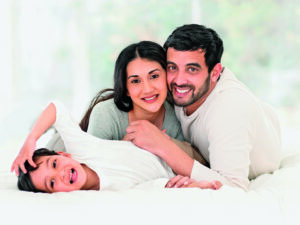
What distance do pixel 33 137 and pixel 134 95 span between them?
0.54 metres

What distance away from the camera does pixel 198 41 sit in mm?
1831

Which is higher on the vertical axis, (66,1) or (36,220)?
(66,1)

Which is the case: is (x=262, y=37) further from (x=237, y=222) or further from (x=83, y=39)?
(x=237, y=222)

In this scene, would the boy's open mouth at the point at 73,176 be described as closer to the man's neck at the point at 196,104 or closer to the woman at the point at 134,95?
the woman at the point at 134,95

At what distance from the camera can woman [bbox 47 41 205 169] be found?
1890 millimetres

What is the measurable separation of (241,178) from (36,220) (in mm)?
854

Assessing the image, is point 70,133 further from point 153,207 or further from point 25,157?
point 153,207

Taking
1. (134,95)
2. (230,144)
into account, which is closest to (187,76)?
(134,95)

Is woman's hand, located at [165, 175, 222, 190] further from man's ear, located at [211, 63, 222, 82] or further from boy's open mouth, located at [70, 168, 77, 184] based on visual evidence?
man's ear, located at [211, 63, 222, 82]

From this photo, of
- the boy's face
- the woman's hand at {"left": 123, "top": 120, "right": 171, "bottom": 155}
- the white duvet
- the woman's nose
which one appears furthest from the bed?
the woman's nose

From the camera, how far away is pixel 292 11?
5324 mm

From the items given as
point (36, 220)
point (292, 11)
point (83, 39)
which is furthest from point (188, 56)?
point (292, 11)

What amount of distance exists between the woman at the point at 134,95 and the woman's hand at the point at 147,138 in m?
0.04

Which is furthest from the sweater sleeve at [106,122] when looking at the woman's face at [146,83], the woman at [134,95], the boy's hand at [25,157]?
the boy's hand at [25,157]
